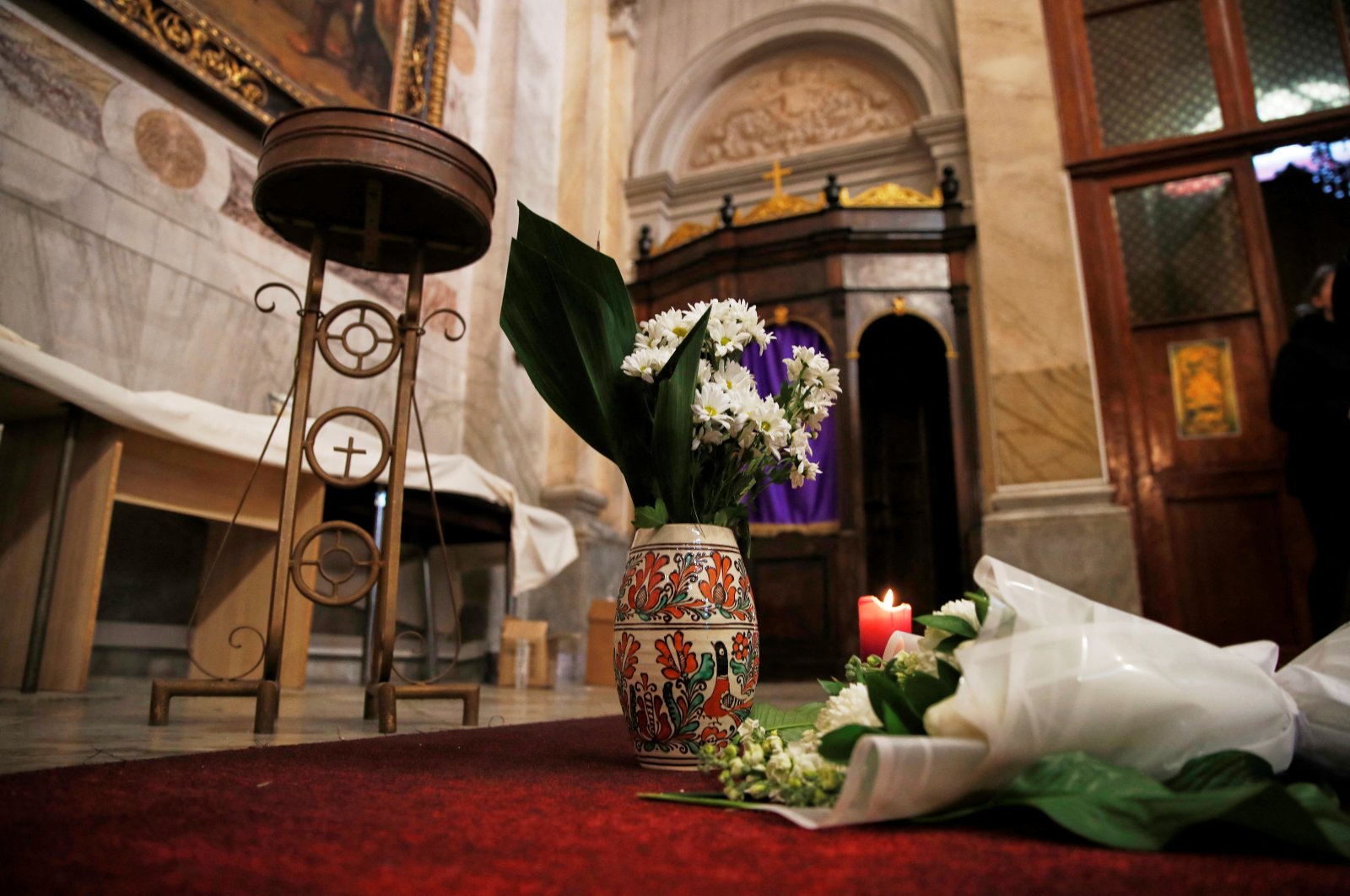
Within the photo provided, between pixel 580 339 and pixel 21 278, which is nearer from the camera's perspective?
pixel 580 339

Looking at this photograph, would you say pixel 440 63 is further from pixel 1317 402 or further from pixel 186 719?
pixel 1317 402

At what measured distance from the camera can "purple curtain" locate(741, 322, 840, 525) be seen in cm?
521

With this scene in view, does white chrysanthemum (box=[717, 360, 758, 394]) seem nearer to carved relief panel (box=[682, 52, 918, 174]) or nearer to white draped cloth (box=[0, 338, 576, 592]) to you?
white draped cloth (box=[0, 338, 576, 592])

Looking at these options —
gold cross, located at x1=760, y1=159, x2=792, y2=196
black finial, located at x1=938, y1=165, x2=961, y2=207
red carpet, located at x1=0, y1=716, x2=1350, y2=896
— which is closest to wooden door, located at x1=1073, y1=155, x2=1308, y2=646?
black finial, located at x1=938, y1=165, x2=961, y2=207

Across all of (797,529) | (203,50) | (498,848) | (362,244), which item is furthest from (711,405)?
(797,529)

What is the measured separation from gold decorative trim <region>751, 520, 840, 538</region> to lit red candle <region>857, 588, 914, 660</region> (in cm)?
394

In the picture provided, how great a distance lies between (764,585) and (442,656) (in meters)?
1.90

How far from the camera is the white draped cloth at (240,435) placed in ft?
7.09

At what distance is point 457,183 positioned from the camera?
1.87 metres

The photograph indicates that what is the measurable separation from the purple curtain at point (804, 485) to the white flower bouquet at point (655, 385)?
3.87 metres

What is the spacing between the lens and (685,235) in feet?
19.3

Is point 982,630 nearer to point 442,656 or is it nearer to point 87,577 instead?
point 87,577

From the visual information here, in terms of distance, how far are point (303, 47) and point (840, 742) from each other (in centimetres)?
413

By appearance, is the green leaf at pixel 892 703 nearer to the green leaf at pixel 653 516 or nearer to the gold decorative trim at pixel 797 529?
the green leaf at pixel 653 516
